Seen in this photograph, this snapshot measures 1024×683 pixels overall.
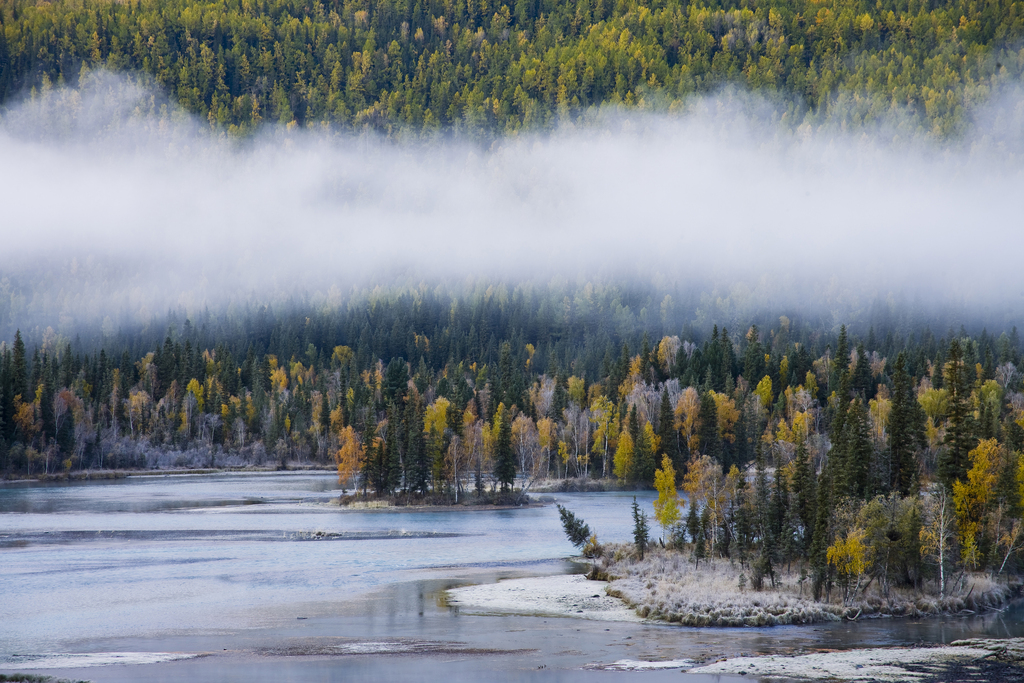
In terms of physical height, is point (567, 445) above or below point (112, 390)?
below

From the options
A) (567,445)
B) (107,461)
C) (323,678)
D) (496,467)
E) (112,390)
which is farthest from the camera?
(112,390)

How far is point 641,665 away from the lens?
40.2 m

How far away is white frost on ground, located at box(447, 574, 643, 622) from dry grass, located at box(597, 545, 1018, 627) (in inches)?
48.6

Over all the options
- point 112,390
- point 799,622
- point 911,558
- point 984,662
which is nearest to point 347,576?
A: point 799,622

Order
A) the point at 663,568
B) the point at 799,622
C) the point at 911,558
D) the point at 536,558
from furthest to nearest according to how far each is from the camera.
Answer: the point at 536,558, the point at 663,568, the point at 911,558, the point at 799,622

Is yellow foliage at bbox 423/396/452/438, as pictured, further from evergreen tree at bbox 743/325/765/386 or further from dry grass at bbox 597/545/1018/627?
dry grass at bbox 597/545/1018/627

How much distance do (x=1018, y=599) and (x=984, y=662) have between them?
17.2m

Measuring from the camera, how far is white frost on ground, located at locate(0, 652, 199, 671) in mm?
40656

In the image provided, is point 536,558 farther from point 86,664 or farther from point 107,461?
point 107,461

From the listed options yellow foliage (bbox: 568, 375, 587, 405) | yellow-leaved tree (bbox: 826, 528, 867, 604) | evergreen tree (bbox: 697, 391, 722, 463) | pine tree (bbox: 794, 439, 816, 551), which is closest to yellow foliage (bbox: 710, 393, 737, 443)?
evergreen tree (bbox: 697, 391, 722, 463)

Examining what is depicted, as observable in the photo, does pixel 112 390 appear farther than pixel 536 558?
Yes

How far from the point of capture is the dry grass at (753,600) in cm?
4931

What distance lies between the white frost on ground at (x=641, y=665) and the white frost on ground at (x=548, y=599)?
8.92 metres

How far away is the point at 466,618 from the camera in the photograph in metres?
50.7
